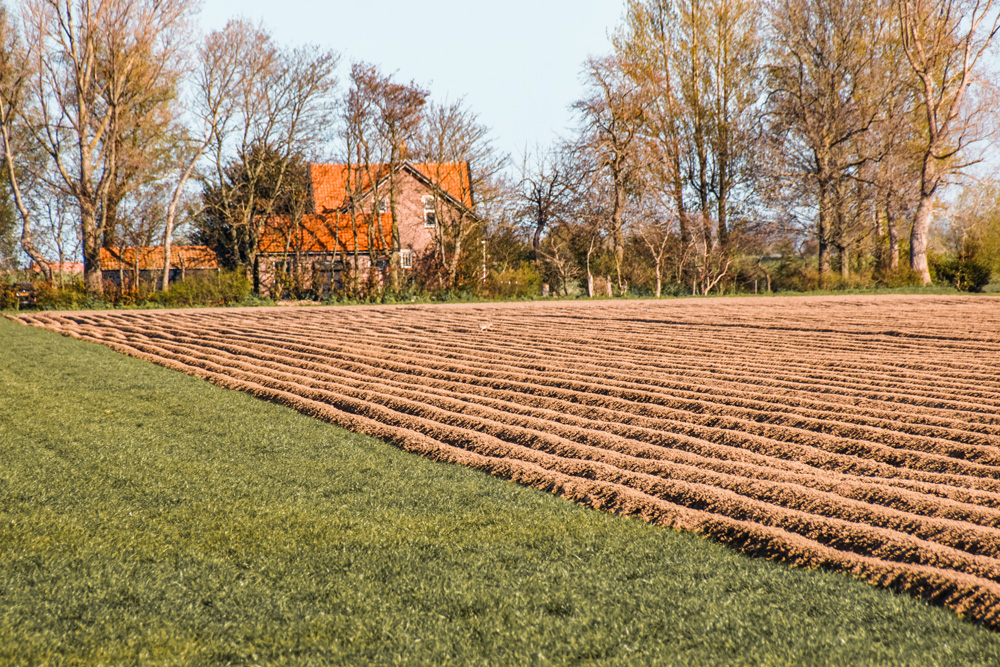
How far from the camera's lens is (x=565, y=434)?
3.93 metres

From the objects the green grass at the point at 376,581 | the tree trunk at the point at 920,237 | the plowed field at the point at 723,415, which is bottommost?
the green grass at the point at 376,581

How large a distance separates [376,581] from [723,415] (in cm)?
237

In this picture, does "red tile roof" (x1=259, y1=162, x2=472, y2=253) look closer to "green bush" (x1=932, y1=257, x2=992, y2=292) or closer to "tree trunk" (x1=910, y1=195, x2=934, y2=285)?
"tree trunk" (x1=910, y1=195, x2=934, y2=285)

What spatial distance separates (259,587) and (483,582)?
67cm

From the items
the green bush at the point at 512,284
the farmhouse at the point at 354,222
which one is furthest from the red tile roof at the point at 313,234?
the green bush at the point at 512,284

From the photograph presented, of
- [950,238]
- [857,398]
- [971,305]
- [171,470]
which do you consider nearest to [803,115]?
[950,238]

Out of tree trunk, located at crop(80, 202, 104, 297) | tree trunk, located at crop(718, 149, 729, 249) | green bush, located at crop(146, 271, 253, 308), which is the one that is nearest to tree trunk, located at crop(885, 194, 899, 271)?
tree trunk, located at crop(718, 149, 729, 249)

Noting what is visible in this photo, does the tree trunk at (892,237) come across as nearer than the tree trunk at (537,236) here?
Yes

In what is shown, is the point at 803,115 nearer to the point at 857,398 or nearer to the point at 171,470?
the point at 857,398

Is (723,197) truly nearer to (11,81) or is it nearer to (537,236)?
(537,236)

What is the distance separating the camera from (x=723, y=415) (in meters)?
4.09

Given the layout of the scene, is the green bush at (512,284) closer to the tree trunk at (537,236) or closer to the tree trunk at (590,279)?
the tree trunk at (590,279)

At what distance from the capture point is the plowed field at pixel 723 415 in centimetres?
264

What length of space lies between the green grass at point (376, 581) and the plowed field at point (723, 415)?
232 millimetres
